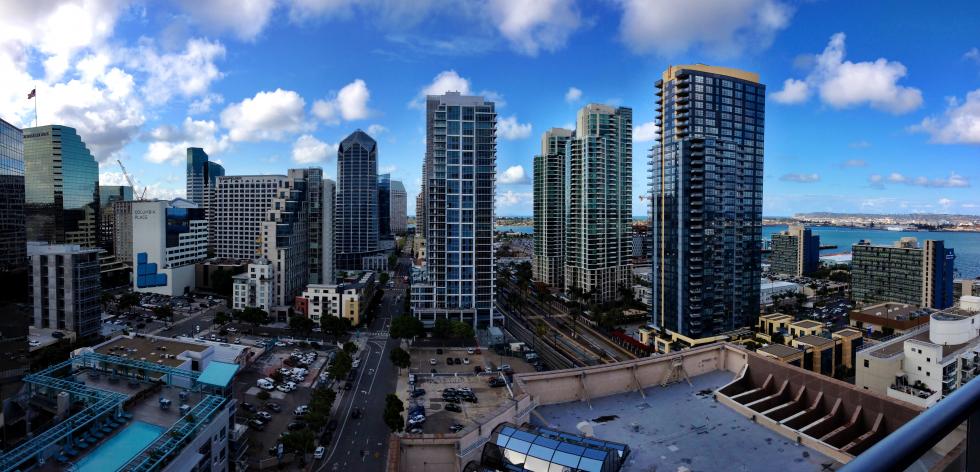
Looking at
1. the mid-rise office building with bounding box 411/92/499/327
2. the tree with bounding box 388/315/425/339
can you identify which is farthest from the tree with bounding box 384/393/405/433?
the mid-rise office building with bounding box 411/92/499/327

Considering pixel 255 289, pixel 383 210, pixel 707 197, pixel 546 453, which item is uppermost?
pixel 383 210

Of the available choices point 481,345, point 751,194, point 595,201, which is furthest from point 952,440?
point 595,201

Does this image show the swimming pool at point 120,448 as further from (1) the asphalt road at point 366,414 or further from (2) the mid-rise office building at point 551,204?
(2) the mid-rise office building at point 551,204

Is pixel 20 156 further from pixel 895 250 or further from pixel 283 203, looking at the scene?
pixel 895 250

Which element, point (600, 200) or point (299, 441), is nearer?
point (299, 441)

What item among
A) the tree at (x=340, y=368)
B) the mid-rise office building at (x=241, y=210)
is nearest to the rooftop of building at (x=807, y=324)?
the tree at (x=340, y=368)

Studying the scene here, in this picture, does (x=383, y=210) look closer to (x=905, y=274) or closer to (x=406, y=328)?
(x=406, y=328)

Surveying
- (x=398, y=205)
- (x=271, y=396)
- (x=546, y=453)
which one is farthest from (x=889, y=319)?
(x=398, y=205)
